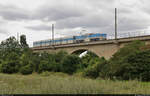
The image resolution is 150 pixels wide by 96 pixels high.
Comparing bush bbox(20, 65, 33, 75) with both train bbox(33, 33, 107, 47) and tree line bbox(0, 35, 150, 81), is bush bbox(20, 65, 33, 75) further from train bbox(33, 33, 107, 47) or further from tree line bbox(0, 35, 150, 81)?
train bbox(33, 33, 107, 47)

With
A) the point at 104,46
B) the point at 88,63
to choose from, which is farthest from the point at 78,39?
the point at 88,63

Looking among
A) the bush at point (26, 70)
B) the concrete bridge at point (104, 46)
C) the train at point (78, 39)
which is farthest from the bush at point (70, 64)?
the train at point (78, 39)

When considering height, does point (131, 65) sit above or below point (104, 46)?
below

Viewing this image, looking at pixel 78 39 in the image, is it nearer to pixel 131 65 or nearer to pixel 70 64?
pixel 70 64

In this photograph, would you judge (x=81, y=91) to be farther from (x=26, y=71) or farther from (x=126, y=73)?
(x=26, y=71)

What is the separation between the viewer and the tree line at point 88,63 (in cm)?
2245

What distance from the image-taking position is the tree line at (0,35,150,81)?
22453 millimetres

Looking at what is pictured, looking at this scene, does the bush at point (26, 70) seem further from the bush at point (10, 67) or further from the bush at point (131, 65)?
the bush at point (131, 65)

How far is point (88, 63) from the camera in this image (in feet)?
127

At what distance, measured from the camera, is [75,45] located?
45531 mm

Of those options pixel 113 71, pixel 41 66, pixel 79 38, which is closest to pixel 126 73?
pixel 113 71

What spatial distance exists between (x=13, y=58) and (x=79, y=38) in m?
15.7

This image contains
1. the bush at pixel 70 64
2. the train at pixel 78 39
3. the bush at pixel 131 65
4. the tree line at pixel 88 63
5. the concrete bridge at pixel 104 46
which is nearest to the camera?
the bush at pixel 131 65

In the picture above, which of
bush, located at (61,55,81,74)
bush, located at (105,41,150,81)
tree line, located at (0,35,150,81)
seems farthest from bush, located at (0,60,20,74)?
bush, located at (105,41,150,81)
